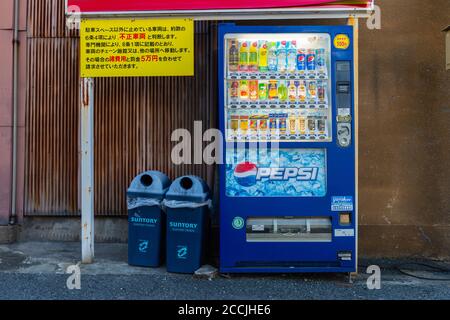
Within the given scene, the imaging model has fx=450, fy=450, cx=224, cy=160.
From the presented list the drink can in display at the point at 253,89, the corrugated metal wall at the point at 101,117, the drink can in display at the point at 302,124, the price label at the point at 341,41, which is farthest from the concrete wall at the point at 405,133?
the corrugated metal wall at the point at 101,117

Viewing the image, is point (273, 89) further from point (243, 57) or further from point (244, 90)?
point (243, 57)

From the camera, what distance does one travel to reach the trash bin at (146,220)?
5.52m

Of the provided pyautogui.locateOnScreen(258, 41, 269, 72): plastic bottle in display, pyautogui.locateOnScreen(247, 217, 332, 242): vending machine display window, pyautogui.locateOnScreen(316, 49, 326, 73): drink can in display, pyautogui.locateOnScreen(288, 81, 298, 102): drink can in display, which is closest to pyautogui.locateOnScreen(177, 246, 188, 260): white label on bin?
pyautogui.locateOnScreen(247, 217, 332, 242): vending machine display window

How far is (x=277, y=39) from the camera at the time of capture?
17.2 ft

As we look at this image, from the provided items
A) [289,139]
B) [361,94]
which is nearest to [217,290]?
[289,139]

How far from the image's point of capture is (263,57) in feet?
17.2

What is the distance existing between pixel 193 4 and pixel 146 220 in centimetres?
265

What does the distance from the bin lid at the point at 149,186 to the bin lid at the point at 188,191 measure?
0.19 meters

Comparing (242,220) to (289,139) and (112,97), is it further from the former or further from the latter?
(112,97)

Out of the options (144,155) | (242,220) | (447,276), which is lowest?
(447,276)

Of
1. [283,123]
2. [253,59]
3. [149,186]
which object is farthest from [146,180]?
[253,59]

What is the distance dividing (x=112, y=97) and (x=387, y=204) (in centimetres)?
429

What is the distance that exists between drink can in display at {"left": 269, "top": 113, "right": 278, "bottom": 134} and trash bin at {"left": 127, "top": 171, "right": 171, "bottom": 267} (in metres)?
1.55

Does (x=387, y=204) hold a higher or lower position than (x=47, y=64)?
lower
